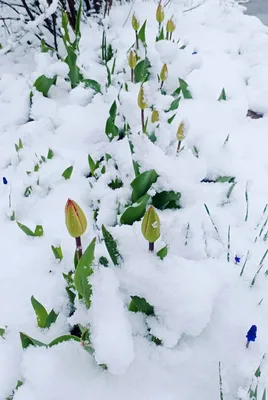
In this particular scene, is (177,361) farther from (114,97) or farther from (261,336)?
(114,97)

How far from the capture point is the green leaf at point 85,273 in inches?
36.0

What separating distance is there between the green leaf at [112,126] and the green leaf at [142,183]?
433mm

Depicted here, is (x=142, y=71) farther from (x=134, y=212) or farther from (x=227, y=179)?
(x=134, y=212)

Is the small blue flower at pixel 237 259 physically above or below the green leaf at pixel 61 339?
above

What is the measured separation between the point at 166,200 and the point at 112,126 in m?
0.47

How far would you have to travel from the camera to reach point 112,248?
3.52 feet

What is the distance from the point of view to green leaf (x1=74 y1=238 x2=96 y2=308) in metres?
0.91

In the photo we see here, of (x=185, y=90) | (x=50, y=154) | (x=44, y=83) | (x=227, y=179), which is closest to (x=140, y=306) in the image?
(x=227, y=179)

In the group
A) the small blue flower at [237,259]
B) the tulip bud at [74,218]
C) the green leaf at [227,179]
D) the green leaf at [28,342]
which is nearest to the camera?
the tulip bud at [74,218]

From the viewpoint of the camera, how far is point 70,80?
219cm

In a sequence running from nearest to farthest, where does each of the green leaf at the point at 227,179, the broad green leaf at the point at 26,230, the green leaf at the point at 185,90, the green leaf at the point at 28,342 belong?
the green leaf at the point at 28,342 < the broad green leaf at the point at 26,230 < the green leaf at the point at 227,179 < the green leaf at the point at 185,90

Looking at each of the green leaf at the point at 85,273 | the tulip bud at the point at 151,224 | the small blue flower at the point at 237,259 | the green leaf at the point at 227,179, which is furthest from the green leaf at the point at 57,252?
the green leaf at the point at 227,179

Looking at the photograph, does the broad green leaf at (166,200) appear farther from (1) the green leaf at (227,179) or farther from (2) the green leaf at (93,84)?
(2) the green leaf at (93,84)

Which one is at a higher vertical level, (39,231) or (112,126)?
(112,126)
